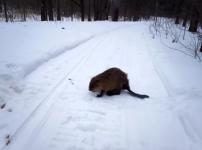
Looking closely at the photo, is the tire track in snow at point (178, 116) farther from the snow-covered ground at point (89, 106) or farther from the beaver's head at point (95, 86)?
the beaver's head at point (95, 86)

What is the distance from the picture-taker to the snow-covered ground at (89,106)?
8.85 feet

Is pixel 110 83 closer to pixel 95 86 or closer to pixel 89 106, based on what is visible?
pixel 95 86

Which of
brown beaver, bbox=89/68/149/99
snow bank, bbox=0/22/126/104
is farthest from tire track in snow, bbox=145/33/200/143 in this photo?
snow bank, bbox=0/22/126/104

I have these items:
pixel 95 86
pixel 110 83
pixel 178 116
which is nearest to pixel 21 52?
pixel 95 86

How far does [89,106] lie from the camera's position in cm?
354

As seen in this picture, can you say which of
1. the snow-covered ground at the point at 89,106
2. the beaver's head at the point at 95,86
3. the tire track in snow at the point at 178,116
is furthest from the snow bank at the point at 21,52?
the tire track in snow at the point at 178,116

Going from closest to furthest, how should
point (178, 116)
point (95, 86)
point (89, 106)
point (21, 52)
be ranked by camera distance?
point (178, 116), point (89, 106), point (95, 86), point (21, 52)

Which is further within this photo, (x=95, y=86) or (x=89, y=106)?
(x=95, y=86)

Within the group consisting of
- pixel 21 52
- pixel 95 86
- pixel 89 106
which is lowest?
pixel 89 106

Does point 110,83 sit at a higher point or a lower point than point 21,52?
lower

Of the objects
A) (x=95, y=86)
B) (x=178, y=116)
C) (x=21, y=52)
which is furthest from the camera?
(x=21, y=52)

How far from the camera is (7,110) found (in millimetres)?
3248

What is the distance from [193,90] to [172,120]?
126cm

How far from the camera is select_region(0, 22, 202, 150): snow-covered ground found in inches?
106
